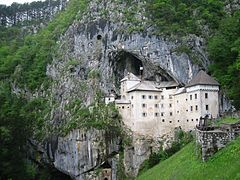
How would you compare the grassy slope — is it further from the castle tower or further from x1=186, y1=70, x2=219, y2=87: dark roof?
x1=186, y1=70, x2=219, y2=87: dark roof

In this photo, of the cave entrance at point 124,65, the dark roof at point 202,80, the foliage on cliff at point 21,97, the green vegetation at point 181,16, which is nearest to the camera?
the foliage on cliff at point 21,97

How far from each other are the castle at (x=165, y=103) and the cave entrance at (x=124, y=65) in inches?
219

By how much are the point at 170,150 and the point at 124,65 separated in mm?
21138

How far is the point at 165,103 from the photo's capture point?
67938 millimetres

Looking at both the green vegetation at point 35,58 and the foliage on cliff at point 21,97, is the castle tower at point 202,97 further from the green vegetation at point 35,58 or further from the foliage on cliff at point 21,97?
the green vegetation at point 35,58

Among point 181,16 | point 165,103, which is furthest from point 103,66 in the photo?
point 181,16

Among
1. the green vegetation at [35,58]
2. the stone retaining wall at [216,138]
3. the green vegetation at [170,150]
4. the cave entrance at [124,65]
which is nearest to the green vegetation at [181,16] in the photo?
the cave entrance at [124,65]

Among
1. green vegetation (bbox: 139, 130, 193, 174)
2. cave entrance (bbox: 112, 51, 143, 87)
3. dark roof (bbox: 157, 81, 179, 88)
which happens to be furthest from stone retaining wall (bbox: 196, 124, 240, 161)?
cave entrance (bbox: 112, 51, 143, 87)

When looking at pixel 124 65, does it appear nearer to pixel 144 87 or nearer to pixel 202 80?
pixel 144 87

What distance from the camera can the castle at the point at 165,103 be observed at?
63.9 meters

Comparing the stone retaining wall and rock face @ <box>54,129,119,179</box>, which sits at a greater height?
the stone retaining wall

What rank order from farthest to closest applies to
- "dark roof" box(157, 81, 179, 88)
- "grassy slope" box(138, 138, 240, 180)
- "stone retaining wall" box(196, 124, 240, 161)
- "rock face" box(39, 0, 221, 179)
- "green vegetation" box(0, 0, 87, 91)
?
"green vegetation" box(0, 0, 87, 91) < "dark roof" box(157, 81, 179, 88) < "rock face" box(39, 0, 221, 179) < "stone retaining wall" box(196, 124, 240, 161) < "grassy slope" box(138, 138, 240, 180)

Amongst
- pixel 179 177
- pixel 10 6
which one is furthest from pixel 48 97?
pixel 10 6

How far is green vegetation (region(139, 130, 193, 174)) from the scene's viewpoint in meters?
60.0
